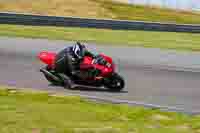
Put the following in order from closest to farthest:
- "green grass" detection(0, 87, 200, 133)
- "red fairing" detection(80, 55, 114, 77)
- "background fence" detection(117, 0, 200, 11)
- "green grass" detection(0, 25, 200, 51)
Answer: "green grass" detection(0, 87, 200, 133)
"red fairing" detection(80, 55, 114, 77)
"green grass" detection(0, 25, 200, 51)
"background fence" detection(117, 0, 200, 11)

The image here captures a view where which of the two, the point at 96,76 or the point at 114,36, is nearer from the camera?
the point at 96,76

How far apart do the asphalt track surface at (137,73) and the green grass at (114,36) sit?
1.87m

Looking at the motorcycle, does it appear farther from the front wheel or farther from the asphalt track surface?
the asphalt track surface

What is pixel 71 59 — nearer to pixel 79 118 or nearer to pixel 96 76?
pixel 96 76

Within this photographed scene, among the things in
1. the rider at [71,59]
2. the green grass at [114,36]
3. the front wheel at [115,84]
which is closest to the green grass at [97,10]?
the green grass at [114,36]

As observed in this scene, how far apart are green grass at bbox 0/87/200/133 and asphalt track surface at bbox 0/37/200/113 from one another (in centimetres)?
121

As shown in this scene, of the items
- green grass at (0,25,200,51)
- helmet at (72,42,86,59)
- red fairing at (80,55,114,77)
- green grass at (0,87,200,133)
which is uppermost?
helmet at (72,42,86,59)

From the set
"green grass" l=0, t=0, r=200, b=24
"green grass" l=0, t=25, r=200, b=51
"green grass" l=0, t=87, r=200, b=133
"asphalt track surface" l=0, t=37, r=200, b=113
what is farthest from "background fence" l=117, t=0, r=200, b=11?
"green grass" l=0, t=87, r=200, b=133

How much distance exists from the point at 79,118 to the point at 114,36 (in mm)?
17409

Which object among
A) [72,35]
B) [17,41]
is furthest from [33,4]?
[17,41]

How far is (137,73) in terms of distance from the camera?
1711 cm

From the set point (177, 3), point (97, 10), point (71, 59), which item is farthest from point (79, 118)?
point (177, 3)

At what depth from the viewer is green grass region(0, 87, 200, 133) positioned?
9102 mm

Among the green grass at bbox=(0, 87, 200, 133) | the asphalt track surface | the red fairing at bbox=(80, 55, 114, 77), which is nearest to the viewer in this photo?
the green grass at bbox=(0, 87, 200, 133)
